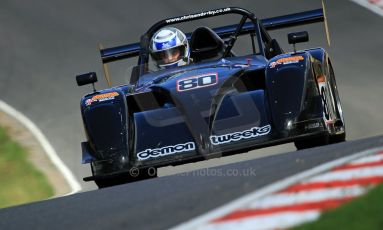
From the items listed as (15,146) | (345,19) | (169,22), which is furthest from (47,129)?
(345,19)

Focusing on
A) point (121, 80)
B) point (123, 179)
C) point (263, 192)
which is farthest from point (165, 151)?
point (121, 80)

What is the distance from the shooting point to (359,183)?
526 cm

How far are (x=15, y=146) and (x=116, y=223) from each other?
208 inches

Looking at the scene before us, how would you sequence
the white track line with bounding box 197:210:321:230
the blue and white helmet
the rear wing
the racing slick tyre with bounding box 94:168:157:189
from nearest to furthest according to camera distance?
the white track line with bounding box 197:210:321:230
the racing slick tyre with bounding box 94:168:157:189
the blue and white helmet
the rear wing

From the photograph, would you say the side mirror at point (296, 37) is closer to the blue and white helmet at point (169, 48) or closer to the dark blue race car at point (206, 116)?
the dark blue race car at point (206, 116)

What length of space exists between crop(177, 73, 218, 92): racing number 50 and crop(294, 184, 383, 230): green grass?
375 centimetres

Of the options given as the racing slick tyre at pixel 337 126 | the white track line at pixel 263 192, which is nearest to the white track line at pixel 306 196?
the white track line at pixel 263 192

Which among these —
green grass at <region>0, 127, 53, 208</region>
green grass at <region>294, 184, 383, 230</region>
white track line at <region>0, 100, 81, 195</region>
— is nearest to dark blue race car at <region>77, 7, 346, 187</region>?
green grass at <region>0, 127, 53, 208</region>

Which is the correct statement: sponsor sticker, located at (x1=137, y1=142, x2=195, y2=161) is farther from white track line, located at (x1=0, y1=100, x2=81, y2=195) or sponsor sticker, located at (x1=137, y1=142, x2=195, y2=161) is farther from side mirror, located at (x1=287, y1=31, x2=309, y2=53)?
side mirror, located at (x1=287, y1=31, x2=309, y2=53)

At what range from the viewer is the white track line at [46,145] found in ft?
32.5

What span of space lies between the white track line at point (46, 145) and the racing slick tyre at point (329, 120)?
238cm

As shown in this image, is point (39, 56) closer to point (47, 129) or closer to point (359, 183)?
point (47, 129)

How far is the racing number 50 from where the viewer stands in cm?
843

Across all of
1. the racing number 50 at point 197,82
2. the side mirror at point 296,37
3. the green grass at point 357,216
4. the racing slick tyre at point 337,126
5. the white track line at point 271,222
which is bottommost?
the racing slick tyre at point 337,126
